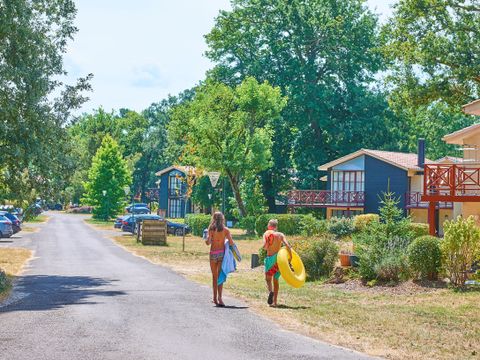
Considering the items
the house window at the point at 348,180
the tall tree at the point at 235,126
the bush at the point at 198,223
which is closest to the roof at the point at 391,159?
the house window at the point at 348,180

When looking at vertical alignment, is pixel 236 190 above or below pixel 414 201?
above

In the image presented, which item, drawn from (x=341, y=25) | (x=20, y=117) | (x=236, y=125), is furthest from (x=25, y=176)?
(x=341, y=25)

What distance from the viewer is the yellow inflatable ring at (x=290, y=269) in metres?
15.8

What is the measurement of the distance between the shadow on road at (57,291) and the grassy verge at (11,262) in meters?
0.33

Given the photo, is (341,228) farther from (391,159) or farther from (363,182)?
(363,182)

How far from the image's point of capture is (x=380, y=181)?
5669cm

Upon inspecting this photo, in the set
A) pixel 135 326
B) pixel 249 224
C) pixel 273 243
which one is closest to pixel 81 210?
pixel 249 224

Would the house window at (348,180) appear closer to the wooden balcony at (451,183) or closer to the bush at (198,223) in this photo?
the bush at (198,223)

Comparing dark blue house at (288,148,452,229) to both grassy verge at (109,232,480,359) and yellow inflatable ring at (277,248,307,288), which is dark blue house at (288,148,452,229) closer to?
grassy verge at (109,232,480,359)

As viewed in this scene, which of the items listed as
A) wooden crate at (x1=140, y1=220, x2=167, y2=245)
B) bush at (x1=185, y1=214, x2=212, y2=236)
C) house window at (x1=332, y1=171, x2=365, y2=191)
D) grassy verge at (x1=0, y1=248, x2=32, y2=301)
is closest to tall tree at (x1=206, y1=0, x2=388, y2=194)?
house window at (x1=332, y1=171, x2=365, y2=191)

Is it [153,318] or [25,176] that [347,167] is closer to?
[25,176]

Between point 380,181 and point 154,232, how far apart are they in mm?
21736

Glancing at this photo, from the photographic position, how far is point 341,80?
6388 cm

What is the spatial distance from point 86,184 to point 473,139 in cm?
6226
